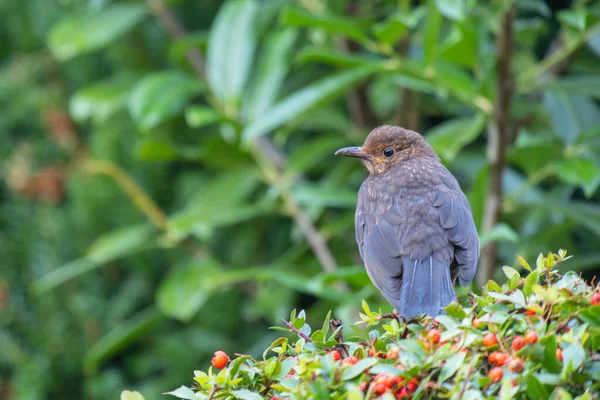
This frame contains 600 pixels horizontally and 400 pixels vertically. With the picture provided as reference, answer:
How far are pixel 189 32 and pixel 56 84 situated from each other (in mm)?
1346

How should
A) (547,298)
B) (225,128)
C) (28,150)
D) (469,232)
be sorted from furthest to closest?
(28,150) < (225,128) < (469,232) < (547,298)

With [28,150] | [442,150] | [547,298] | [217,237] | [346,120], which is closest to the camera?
[547,298]

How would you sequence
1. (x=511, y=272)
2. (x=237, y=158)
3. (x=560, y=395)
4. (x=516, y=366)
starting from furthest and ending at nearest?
(x=237, y=158) < (x=511, y=272) < (x=516, y=366) < (x=560, y=395)

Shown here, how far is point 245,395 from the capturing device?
7.04 feet

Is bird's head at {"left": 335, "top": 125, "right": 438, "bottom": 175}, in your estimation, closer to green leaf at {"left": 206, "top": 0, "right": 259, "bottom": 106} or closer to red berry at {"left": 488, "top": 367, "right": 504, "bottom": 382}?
green leaf at {"left": 206, "top": 0, "right": 259, "bottom": 106}

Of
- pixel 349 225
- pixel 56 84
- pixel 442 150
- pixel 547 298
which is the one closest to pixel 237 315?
pixel 349 225

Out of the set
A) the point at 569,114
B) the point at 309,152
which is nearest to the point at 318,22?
the point at 309,152

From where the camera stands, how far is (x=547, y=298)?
6.83 ft

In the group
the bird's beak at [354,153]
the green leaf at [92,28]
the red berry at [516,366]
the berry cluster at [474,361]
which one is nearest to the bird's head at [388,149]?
the bird's beak at [354,153]

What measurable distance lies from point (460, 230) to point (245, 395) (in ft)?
5.51

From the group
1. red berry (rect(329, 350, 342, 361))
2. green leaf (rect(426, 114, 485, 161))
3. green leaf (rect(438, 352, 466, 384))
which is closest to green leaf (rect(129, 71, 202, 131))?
green leaf (rect(426, 114, 485, 161))

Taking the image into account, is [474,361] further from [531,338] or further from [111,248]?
[111,248]

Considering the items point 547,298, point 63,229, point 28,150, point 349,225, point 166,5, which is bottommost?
point 547,298

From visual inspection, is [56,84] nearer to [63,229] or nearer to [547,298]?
[63,229]
